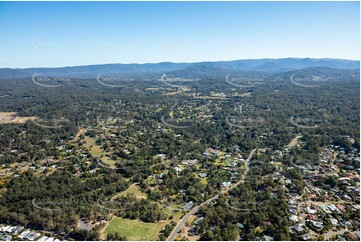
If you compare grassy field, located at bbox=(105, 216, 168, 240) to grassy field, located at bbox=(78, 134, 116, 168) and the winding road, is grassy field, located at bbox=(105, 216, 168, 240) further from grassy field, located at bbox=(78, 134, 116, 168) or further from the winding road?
grassy field, located at bbox=(78, 134, 116, 168)

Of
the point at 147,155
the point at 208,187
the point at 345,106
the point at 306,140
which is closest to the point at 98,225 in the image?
the point at 208,187

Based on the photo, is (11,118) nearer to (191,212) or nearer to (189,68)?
(191,212)

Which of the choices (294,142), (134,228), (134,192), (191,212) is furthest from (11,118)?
(294,142)

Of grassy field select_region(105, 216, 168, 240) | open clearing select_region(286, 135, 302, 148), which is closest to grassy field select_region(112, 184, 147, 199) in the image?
grassy field select_region(105, 216, 168, 240)

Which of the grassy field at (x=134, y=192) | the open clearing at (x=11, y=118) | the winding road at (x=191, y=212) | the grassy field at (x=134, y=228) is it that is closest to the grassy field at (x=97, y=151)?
the grassy field at (x=134, y=192)

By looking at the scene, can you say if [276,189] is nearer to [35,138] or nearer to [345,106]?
[35,138]

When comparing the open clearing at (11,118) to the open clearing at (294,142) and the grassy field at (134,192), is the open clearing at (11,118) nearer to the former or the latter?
the grassy field at (134,192)
